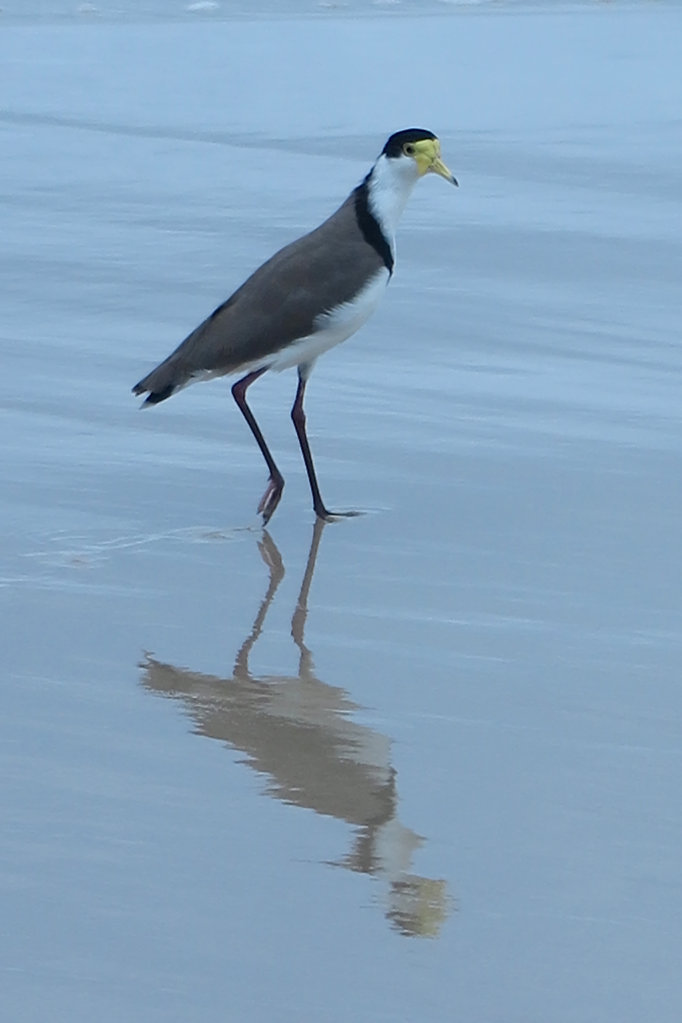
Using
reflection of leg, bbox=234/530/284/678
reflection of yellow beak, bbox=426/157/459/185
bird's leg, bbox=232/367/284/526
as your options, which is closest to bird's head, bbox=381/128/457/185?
reflection of yellow beak, bbox=426/157/459/185

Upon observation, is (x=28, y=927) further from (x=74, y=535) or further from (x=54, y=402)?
(x=54, y=402)

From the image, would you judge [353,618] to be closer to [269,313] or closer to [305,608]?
[305,608]

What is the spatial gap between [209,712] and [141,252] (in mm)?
4731

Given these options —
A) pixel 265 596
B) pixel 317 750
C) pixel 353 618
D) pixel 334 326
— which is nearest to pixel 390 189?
pixel 334 326

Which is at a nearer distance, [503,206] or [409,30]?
[503,206]

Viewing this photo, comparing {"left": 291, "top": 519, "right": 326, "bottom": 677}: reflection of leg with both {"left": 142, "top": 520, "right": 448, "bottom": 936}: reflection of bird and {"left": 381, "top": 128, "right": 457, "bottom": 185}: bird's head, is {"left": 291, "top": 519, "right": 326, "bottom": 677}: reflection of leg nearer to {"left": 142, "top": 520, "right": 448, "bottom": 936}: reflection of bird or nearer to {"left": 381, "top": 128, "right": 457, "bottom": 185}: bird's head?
{"left": 142, "top": 520, "right": 448, "bottom": 936}: reflection of bird

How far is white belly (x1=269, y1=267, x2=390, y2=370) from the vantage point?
5656mm

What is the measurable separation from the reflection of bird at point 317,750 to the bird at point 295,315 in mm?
1286

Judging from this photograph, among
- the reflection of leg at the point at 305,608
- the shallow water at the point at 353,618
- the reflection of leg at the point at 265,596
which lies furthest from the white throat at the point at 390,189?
the reflection of leg at the point at 265,596

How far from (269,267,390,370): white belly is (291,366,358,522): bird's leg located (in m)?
0.09

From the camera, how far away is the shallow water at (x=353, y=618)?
288 centimetres

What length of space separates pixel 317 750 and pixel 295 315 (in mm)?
2198

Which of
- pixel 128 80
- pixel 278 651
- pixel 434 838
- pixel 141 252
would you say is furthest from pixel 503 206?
pixel 434 838

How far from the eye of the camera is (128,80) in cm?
1292
